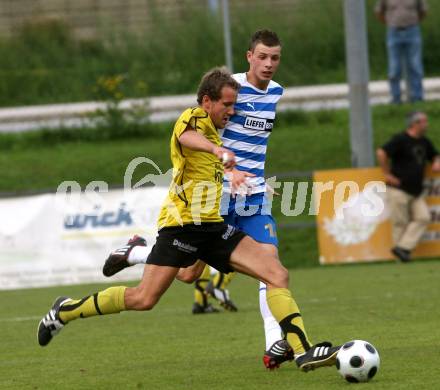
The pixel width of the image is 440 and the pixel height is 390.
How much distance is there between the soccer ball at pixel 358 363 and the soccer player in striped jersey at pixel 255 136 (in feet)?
3.69

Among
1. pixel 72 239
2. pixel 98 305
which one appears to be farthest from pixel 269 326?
pixel 72 239

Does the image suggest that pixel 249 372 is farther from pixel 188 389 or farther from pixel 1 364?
pixel 1 364

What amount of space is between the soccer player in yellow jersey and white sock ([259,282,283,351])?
0.41m

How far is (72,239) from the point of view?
15.4m

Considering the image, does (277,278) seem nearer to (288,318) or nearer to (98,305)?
(288,318)

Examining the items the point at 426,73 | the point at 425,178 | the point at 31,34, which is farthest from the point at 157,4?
the point at 425,178

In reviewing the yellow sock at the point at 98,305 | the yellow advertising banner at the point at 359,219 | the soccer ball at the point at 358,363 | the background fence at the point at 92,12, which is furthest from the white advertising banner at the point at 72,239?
the background fence at the point at 92,12

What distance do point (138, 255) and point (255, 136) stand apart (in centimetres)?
129

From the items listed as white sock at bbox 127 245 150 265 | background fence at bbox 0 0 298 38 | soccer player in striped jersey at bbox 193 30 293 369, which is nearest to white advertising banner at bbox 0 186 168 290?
white sock at bbox 127 245 150 265

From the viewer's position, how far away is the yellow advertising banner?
52.3ft

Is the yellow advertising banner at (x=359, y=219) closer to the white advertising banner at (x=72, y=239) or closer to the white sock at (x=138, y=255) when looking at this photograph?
the white advertising banner at (x=72, y=239)

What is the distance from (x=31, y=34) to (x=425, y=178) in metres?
15.2

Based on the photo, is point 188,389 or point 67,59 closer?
point 188,389

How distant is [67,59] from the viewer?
92.1 ft
